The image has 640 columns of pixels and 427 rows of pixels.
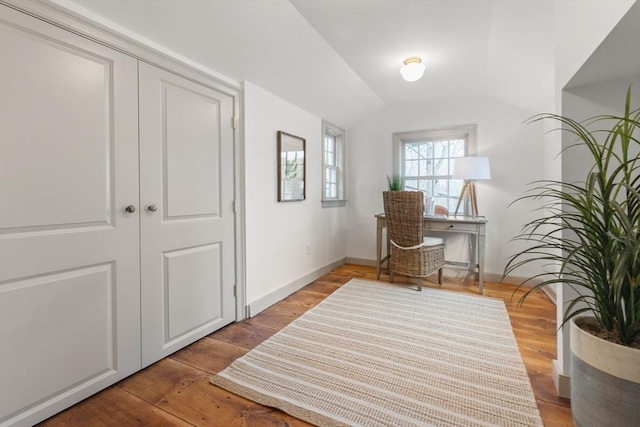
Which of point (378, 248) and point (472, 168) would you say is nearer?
point (472, 168)

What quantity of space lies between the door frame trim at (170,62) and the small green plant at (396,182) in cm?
210

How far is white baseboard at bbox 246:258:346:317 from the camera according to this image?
2.50 metres

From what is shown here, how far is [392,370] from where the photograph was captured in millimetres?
Result: 1701

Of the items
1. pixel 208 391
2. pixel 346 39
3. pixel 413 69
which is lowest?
pixel 208 391

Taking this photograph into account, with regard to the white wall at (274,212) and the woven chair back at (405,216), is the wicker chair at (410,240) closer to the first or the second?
the woven chair back at (405,216)

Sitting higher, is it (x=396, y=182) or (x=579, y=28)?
(x=579, y=28)

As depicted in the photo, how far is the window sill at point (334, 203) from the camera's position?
3768 mm

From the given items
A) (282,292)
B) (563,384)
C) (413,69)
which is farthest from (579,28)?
(282,292)

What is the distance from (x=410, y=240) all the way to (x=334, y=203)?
1275mm

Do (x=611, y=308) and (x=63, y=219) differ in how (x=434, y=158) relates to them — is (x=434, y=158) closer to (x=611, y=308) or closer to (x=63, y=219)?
(x=611, y=308)

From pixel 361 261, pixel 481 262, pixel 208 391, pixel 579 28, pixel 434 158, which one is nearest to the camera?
pixel 579 28

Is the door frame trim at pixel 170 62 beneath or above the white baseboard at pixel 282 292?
above

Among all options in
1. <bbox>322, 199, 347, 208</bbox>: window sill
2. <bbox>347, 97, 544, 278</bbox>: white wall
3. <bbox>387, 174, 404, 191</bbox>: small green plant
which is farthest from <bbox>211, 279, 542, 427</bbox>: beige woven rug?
<bbox>387, 174, 404, 191</bbox>: small green plant

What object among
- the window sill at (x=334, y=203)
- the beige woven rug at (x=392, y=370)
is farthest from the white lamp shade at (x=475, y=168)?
the window sill at (x=334, y=203)
